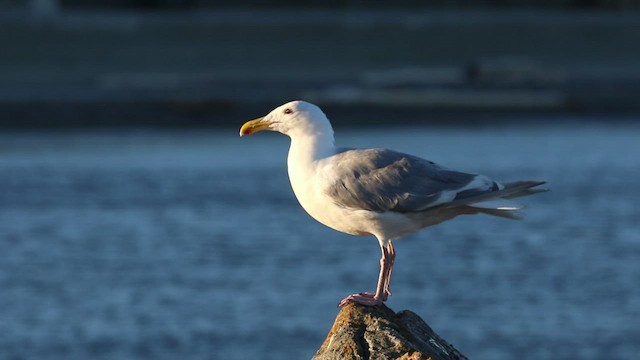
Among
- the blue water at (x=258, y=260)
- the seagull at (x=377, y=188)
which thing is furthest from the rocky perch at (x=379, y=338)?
the blue water at (x=258, y=260)

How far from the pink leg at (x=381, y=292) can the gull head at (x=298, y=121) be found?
0.65 m

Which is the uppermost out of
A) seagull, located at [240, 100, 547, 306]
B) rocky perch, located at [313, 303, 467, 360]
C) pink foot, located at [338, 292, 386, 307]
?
seagull, located at [240, 100, 547, 306]

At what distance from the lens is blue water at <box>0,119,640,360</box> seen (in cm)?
1603

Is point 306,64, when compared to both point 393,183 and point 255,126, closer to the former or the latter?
point 255,126

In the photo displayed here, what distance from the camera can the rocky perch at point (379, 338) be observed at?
680 centimetres

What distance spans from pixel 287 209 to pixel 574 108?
43.8ft

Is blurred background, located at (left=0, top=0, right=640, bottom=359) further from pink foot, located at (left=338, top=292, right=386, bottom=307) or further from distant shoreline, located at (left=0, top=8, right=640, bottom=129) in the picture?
pink foot, located at (left=338, top=292, right=386, bottom=307)

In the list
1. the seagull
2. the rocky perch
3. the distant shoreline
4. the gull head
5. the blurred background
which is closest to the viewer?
the rocky perch

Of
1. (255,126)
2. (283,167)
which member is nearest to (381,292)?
(255,126)

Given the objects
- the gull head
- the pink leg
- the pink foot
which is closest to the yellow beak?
the gull head

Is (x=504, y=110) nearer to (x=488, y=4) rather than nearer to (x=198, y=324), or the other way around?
(x=488, y=4)

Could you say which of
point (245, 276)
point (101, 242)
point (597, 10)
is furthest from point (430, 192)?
point (597, 10)

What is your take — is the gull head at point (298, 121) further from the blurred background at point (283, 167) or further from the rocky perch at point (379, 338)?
the blurred background at point (283, 167)

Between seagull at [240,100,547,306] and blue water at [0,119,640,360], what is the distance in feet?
23.3
